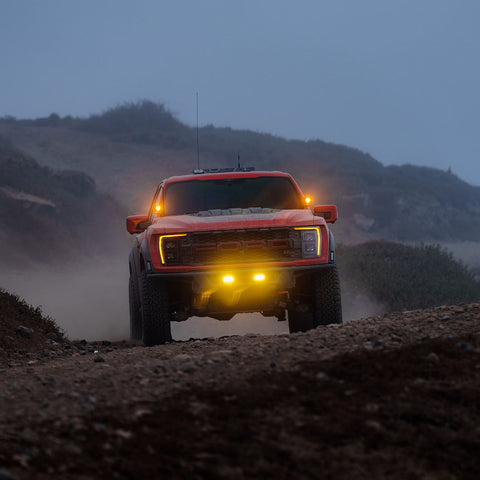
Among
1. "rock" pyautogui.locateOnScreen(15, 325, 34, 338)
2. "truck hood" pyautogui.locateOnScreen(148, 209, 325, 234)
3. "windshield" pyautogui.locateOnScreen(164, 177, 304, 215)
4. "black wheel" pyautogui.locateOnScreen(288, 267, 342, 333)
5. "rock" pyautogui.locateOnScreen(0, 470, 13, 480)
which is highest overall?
"windshield" pyautogui.locateOnScreen(164, 177, 304, 215)

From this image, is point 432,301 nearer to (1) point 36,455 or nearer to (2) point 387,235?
(1) point 36,455

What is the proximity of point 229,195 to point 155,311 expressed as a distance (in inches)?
83.5

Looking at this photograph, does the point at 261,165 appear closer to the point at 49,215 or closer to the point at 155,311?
the point at 49,215

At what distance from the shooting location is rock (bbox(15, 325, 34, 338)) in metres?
15.0

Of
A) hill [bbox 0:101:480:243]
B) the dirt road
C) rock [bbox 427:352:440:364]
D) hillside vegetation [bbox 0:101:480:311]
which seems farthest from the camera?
hill [bbox 0:101:480:243]

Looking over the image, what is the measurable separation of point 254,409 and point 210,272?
4.43 m

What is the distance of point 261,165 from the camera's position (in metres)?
85.1

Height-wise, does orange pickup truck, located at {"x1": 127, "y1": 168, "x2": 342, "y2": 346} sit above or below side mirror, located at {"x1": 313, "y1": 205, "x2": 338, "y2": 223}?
below

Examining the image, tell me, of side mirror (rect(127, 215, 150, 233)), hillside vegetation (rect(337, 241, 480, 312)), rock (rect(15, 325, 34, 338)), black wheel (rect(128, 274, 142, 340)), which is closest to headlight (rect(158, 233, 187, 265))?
side mirror (rect(127, 215, 150, 233))

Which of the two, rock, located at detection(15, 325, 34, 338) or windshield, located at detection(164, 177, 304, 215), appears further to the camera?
rock, located at detection(15, 325, 34, 338)

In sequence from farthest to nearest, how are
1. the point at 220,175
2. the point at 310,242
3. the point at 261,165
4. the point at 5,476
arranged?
the point at 261,165 < the point at 220,175 < the point at 310,242 < the point at 5,476

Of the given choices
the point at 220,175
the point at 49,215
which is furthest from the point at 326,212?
the point at 49,215

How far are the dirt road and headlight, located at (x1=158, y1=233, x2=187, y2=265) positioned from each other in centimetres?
199

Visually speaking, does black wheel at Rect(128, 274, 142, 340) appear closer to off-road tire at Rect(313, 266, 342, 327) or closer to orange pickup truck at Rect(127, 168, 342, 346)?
orange pickup truck at Rect(127, 168, 342, 346)
